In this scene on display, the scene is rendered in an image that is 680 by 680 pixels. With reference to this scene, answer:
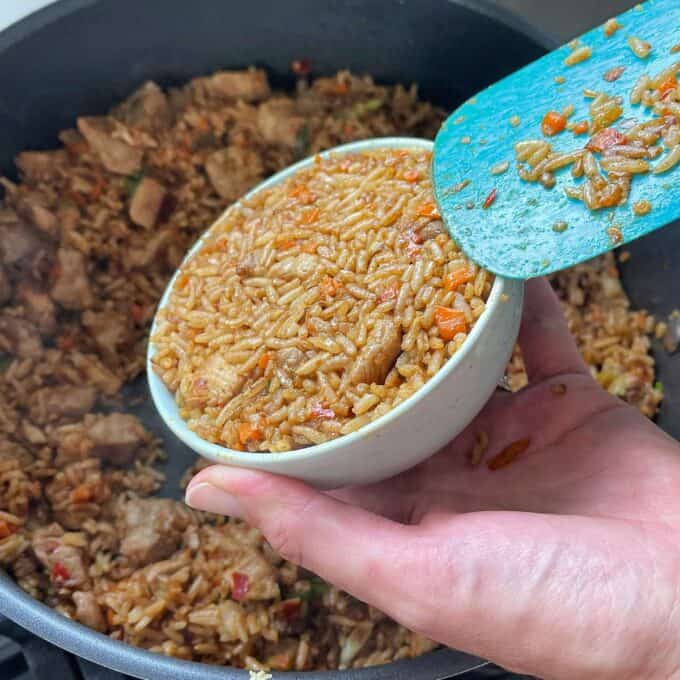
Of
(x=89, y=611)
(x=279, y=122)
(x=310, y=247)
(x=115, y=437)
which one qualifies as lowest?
(x=89, y=611)

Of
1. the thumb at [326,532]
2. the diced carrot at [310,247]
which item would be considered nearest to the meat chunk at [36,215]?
the diced carrot at [310,247]

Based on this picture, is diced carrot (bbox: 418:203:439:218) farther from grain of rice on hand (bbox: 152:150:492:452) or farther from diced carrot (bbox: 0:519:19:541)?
diced carrot (bbox: 0:519:19:541)

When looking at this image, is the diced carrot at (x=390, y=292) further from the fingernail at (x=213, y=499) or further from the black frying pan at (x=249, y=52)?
the black frying pan at (x=249, y=52)

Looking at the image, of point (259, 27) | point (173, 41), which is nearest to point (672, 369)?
point (259, 27)

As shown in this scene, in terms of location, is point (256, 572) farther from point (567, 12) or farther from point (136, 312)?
point (567, 12)

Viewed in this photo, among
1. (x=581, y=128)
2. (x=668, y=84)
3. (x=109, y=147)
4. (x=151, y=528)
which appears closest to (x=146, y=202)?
(x=109, y=147)

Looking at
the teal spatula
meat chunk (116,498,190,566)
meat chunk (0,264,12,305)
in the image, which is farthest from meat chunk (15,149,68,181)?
the teal spatula
